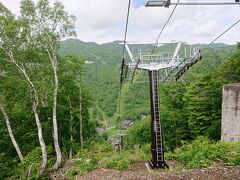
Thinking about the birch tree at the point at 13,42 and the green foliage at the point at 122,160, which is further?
the birch tree at the point at 13,42

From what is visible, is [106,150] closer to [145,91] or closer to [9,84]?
[9,84]

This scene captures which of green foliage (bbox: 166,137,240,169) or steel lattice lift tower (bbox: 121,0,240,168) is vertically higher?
steel lattice lift tower (bbox: 121,0,240,168)

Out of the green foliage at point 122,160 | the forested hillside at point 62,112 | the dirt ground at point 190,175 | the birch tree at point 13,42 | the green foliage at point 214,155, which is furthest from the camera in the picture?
the birch tree at point 13,42

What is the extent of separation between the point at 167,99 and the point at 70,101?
10.3 m

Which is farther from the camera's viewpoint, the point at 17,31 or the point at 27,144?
the point at 27,144

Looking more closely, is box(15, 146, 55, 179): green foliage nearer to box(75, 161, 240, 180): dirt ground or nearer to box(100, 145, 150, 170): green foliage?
box(100, 145, 150, 170): green foliage

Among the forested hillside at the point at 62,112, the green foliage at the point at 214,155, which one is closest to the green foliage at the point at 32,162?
the forested hillside at the point at 62,112

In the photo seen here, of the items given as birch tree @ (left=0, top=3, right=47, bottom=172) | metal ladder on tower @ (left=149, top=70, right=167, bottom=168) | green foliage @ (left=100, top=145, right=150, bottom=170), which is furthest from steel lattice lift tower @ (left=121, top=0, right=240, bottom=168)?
birch tree @ (left=0, top=3, right=47, bottom=172)

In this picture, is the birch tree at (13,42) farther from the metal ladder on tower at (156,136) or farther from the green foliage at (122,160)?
the metal ladder on tower at (156,136)

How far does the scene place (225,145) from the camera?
13.4 meters

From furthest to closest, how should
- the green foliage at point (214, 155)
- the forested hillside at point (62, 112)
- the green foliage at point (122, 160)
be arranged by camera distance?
the forested hillside at point (62, 112), the green foliage at point (122, 160), the green foliage at point (214, 155)

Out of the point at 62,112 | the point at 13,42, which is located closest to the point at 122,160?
the point at 13,42

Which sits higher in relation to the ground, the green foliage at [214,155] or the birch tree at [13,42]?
the birch tree at [13,42]

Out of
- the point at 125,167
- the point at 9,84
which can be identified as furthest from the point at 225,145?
the point at 9,84
